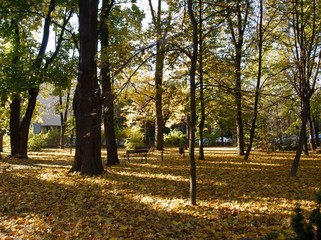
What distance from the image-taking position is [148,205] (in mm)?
7262

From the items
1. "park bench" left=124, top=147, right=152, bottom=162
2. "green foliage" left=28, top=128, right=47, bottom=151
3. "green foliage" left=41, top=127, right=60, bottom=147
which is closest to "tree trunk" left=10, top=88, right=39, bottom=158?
"park bench" left=124, top=147, right=152, bottom=162

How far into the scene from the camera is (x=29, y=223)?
614cm

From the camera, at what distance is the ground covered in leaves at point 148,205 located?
18.4ft

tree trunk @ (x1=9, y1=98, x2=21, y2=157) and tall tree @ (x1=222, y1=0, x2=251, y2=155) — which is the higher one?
tall tree @ (x1=222, y1=0, x2=251, y2=155)

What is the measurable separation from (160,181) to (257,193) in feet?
10.6

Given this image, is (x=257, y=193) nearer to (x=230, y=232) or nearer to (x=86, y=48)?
(x=230, y=232)

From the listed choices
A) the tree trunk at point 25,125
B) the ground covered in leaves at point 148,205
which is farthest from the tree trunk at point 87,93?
the tree trunk at point 25,125

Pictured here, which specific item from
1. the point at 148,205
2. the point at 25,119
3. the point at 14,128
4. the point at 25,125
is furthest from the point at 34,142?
the point at 148,205

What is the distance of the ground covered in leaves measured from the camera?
5.62m

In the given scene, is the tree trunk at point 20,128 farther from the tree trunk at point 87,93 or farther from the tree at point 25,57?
the tree trunk at point 87,93

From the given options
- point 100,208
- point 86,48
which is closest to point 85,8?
point 86,48

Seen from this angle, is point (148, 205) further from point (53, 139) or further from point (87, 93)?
point (53, 139)

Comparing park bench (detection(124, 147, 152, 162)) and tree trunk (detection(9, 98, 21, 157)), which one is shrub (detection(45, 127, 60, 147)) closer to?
tree trunk (detection(9, 98, 21, 157))

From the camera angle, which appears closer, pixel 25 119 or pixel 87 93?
pixel 87 93
